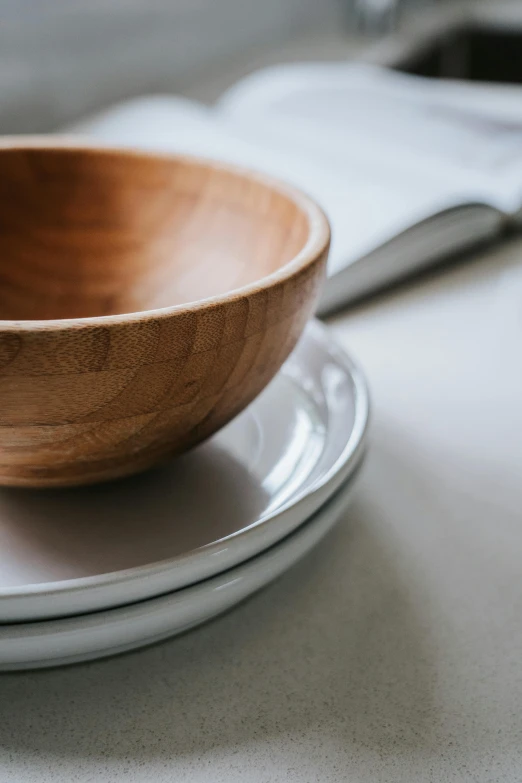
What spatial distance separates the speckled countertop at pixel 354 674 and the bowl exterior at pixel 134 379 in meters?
0.07

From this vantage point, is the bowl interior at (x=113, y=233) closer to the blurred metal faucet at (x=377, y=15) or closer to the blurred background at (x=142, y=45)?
the blurred background at (x=142, y=45)

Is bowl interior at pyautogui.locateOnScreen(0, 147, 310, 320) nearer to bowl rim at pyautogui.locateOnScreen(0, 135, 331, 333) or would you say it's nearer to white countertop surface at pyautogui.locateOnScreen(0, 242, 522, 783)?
bowl rim at pyautogui.locateOnScreen(0, 135, 331, 333)

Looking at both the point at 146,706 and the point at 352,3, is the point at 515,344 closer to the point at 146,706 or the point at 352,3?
the point at 146,706

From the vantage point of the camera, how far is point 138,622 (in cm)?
26

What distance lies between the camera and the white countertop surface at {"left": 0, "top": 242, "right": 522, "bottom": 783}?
26 cm

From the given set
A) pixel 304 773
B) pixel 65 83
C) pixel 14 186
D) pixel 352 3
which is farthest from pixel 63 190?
pixel 352 3

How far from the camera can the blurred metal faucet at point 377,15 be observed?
151cm

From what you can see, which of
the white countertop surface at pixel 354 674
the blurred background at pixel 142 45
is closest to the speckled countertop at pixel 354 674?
the white countertop surface at pixel 354 674

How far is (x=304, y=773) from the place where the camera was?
256mm

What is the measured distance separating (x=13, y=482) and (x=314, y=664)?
124mm

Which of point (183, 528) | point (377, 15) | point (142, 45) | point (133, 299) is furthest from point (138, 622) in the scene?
point (377, 15)

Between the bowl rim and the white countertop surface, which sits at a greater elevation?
the bowl rim

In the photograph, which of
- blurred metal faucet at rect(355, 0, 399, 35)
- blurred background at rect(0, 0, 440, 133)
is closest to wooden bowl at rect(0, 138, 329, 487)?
blurred background at rect(0, 0, 440, 133)

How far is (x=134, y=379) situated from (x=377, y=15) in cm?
146
